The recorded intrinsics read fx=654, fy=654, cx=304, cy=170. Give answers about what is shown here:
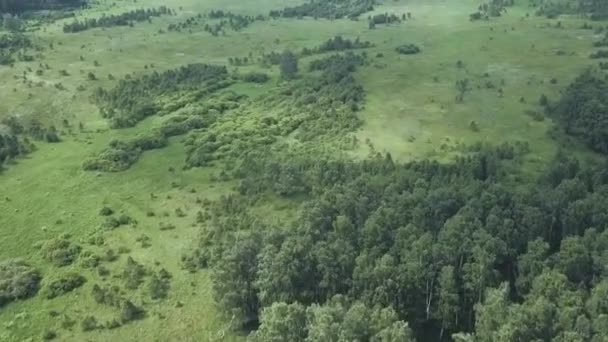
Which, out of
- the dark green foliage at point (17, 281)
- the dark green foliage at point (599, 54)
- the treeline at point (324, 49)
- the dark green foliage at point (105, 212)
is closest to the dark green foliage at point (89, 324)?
the dark green foliage at point (17, 281)

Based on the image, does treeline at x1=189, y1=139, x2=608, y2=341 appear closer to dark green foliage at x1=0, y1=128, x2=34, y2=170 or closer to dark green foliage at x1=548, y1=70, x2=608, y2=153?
dark green foliage at x1=548, y1=70, x2=608, y2=153

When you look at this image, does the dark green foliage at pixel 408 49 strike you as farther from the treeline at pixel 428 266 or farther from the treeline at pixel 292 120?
the treeline at pixel 428 266

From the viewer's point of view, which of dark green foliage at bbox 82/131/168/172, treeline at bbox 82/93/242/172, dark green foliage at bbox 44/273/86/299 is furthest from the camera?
treeline at bbox 82/93/242/172

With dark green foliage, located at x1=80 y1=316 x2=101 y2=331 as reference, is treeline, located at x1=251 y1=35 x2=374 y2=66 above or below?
above

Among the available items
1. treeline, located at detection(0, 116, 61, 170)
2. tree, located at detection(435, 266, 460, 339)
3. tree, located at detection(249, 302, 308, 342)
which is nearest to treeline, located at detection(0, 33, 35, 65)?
treeline, located at detection(0, 116, 61, 170)

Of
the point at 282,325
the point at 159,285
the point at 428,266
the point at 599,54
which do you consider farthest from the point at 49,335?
the point at 599,54

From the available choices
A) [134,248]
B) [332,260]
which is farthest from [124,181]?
[332,260]

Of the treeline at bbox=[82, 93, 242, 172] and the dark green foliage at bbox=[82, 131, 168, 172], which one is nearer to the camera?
the dark green foliage at bbox=[82, 131, 168, 172]

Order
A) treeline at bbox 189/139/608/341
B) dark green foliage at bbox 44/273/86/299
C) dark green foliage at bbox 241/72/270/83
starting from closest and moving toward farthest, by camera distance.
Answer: treeline at bbox 189/139/608/341 < dark green foliage at bbox 44/273/86/299 < dark green foliage at bbox 241/72/270/83
